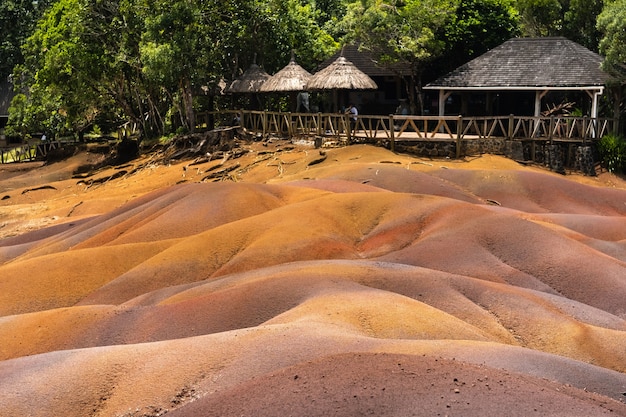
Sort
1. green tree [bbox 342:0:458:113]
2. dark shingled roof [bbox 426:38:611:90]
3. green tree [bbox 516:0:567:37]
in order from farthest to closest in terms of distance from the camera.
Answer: green tree [bbox 516:0:567:37], green tree [bbox 342:0:458:113], dark shingled roof [bbox 426:38:611:90]

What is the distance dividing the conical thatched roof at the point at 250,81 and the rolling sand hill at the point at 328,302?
11588mm

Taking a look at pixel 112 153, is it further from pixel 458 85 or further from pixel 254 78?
pixel 458 85

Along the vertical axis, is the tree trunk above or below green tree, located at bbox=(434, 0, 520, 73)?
below

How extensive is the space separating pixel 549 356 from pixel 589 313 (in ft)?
13.6

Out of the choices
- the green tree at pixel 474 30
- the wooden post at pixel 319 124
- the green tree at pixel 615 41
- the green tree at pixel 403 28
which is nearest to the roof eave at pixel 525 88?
the green tree at pixel 615 41

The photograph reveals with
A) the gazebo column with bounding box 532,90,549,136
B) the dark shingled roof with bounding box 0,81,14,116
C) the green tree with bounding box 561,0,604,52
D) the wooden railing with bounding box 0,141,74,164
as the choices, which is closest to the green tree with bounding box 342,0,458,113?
the gazebo column with bounding box 532,90,549,136

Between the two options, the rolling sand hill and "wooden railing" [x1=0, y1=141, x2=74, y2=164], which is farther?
"wooden railing" [x1=0, y1=141, x2=74, y2=164]

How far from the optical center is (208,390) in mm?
9352

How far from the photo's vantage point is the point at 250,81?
126 feet

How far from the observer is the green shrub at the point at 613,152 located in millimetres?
30859

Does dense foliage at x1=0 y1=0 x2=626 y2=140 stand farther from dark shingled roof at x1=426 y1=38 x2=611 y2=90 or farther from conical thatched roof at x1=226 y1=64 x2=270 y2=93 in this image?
dark shingled roof at x1=426 y1=38 x2=611 y2=90

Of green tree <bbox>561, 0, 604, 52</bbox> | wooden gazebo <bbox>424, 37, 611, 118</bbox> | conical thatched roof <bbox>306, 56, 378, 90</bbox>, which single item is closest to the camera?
wooden gazebo <bbox>424, 37, 611, 118</bbox>

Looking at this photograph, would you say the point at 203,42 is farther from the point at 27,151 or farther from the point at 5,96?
the point at 5,96

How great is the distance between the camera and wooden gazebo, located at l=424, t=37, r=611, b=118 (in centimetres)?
3180
